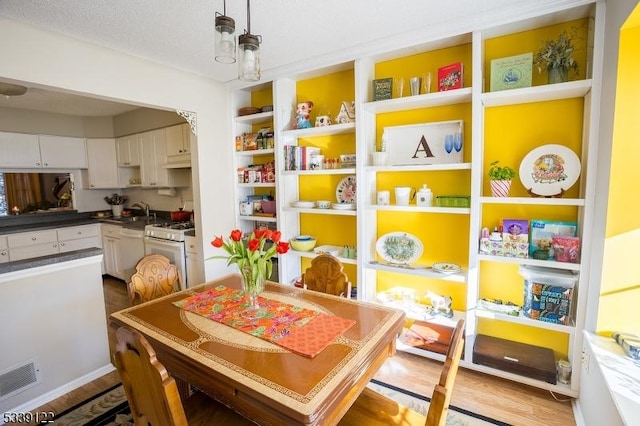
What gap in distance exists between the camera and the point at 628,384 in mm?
1271

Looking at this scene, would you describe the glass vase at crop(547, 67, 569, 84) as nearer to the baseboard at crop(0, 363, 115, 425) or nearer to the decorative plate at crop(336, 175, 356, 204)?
the decorative plate at crop(336, 175, 356, 204)

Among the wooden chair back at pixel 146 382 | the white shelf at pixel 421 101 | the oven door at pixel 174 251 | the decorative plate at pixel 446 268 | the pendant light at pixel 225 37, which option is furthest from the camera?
the oven door at pixel 174 251

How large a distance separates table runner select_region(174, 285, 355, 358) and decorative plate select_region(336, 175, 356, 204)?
4.22 feet

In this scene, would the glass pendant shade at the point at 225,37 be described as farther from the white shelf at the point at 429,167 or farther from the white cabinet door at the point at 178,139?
the white cabinet door at the point at 178,139

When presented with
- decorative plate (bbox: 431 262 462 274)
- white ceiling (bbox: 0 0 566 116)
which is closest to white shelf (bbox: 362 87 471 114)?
white ceiling (bbox: 0 0 566 116)

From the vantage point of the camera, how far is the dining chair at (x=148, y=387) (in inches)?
35.5

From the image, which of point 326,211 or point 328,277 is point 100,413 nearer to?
point 328,277

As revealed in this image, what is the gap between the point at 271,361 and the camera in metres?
1.18

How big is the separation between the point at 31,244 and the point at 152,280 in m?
3.00

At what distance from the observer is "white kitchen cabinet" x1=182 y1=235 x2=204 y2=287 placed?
3.09m

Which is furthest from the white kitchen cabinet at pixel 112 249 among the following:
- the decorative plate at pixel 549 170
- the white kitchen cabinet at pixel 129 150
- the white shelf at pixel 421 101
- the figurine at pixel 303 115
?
the decorative plate at pixel 549 170

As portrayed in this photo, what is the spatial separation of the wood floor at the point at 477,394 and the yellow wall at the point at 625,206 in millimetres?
638

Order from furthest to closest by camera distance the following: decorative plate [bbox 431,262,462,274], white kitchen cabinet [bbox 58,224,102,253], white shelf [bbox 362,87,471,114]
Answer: white kitchen cabinet [bbox 58,224,102,253], decorative plate [bbox 431,262,462,274], white shelf [bbox 362,87,471,114]

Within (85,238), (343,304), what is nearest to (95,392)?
(343,304)
